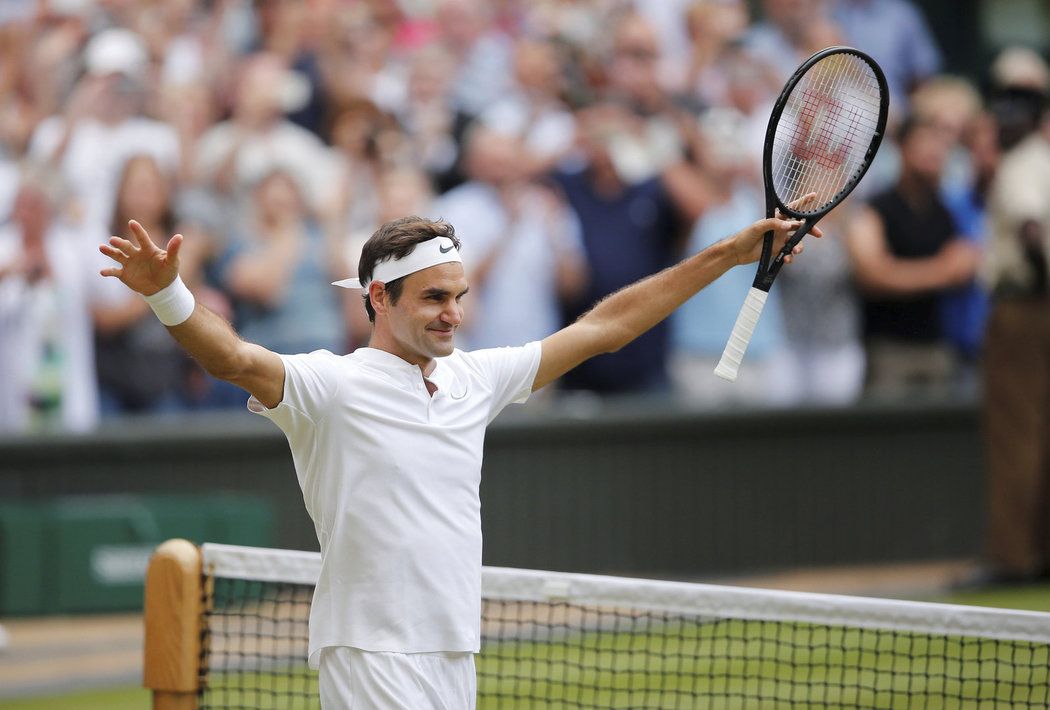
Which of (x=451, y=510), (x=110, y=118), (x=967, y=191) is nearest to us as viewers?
(x=451, y=510)

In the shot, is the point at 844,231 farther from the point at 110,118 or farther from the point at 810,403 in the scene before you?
the point at 110,118

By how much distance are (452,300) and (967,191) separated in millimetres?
9432

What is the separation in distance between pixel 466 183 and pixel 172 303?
7318 mm

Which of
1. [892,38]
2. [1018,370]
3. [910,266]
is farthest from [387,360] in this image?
[892,38]

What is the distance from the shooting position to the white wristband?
3.84m

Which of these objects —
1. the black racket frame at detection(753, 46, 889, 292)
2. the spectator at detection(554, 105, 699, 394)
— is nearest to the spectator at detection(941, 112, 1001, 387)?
the spectator at detection(554, 105, 699, 394)

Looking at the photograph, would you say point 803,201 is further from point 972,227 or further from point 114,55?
point 972,227

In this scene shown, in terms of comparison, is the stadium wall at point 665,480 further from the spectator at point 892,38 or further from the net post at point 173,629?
the net post at point 173,629

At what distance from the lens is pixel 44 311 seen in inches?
384

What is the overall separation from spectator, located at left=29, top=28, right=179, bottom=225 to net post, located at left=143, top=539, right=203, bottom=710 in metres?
5.46

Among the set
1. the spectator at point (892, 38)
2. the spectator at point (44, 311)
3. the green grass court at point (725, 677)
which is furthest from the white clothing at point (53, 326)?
the spectator at point (892, 38)

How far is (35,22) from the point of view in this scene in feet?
34.7

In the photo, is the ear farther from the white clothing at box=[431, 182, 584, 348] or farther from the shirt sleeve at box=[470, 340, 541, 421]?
the white clothing at box=[431, 182, 584, 348]

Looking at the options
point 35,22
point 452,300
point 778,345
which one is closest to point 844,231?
point 778,345
